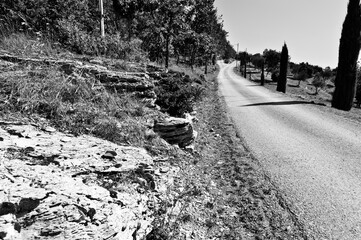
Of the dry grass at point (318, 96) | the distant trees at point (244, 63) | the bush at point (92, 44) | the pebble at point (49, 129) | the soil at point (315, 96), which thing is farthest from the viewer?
the distant trees at point (244, 63)

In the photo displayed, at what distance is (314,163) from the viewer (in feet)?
14.9

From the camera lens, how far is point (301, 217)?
290 centimetres

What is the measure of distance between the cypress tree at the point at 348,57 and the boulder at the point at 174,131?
13.2 m

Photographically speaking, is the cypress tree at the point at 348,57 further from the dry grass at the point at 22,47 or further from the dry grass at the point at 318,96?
the dry grass at the point at 22,47

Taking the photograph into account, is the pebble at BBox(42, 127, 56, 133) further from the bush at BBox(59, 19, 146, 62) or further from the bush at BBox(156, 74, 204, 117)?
the bush at BBox(59, 19, 146, 62)

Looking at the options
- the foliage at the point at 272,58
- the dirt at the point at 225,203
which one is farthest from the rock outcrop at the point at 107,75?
the foliage at the point at 272,58

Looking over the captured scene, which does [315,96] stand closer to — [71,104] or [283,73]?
[283,73]

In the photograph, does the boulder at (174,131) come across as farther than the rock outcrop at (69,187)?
Yes

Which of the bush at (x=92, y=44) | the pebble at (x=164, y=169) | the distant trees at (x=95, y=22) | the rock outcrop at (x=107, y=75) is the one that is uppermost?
the distant trees at (x=95, y=22)

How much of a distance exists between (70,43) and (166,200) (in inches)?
211

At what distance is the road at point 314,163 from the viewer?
2.92m

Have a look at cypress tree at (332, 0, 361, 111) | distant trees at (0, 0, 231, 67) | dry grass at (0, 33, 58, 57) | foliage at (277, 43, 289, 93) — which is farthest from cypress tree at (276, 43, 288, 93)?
dry grass at (0, 33, 58, 57)

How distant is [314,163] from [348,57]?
12277mm

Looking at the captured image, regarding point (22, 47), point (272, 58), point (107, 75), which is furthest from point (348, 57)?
point (272, 58)
